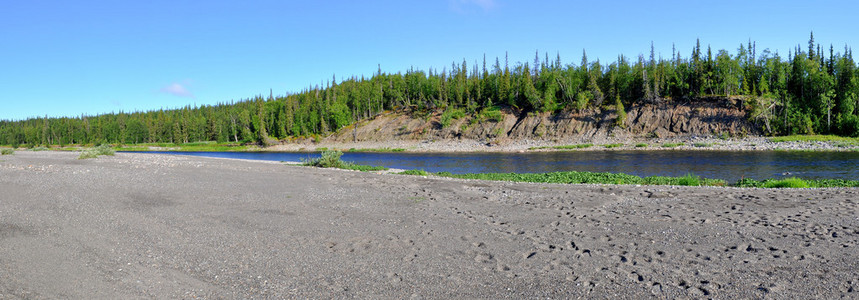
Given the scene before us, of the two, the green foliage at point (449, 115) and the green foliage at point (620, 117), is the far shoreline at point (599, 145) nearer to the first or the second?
the green foliage at point (620, 117)

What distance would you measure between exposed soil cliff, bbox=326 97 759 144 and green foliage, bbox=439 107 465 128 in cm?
87

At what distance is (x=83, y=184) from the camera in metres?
15.4

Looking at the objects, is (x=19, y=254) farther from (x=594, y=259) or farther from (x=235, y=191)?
(x=594, y=259)

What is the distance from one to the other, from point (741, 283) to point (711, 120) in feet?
251

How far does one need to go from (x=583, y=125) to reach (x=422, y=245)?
75969 millimetres

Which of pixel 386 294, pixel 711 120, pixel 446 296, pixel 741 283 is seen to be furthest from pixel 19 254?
pixel 711 120

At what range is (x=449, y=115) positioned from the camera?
9338cm

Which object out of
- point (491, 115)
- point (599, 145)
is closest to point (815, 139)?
point (599, 145)

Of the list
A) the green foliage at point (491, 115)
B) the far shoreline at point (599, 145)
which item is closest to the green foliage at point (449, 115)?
the green foliage at point (491, 115)

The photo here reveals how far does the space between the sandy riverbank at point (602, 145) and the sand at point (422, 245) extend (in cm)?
4755

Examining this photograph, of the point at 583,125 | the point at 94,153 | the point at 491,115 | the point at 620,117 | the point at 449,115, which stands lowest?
the point at 94,153

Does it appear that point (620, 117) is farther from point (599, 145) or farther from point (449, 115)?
point (449, 115)

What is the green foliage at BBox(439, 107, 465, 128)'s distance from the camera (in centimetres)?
9225

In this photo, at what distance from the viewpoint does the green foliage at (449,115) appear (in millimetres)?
92250
